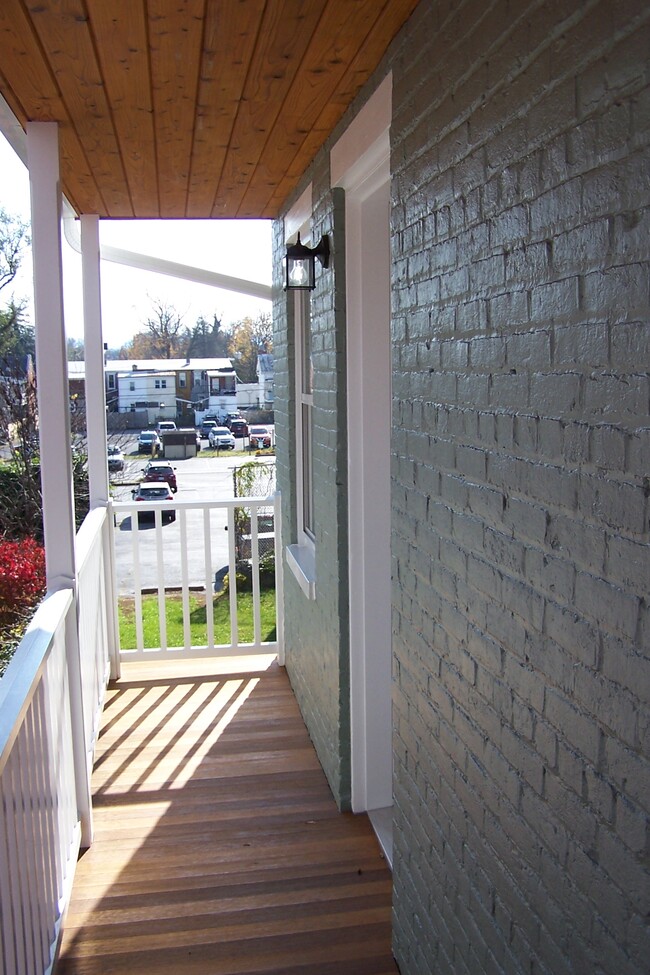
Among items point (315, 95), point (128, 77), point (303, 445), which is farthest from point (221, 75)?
point (303, 445)

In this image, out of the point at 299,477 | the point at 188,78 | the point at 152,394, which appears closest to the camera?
the point at 188,78

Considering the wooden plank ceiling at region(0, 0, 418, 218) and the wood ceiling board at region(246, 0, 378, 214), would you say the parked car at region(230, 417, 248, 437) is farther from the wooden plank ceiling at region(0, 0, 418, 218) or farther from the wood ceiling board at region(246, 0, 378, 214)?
the wooden plank ceiling at region(0, 0, 418, 218)

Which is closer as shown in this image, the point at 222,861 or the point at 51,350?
the point at 51,350

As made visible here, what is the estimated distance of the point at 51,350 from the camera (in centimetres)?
304

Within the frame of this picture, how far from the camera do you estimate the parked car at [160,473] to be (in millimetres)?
6137

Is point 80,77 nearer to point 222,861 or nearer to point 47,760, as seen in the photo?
point 47,760

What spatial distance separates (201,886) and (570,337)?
8.05 ft

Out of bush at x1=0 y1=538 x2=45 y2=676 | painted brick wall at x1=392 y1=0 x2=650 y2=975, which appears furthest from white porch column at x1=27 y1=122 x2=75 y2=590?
bush at x1=0 y1=538 x2=45 y2=676

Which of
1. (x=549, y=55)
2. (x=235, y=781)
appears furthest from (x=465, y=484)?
(x=235, y=781)

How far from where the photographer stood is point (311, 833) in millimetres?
3336

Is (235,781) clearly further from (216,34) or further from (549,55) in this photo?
(549,55)

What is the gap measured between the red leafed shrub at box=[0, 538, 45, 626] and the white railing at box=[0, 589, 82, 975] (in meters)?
2.27

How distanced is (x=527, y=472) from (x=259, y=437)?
5208 mm

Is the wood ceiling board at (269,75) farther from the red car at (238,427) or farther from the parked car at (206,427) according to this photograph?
the red car at (238,427)
